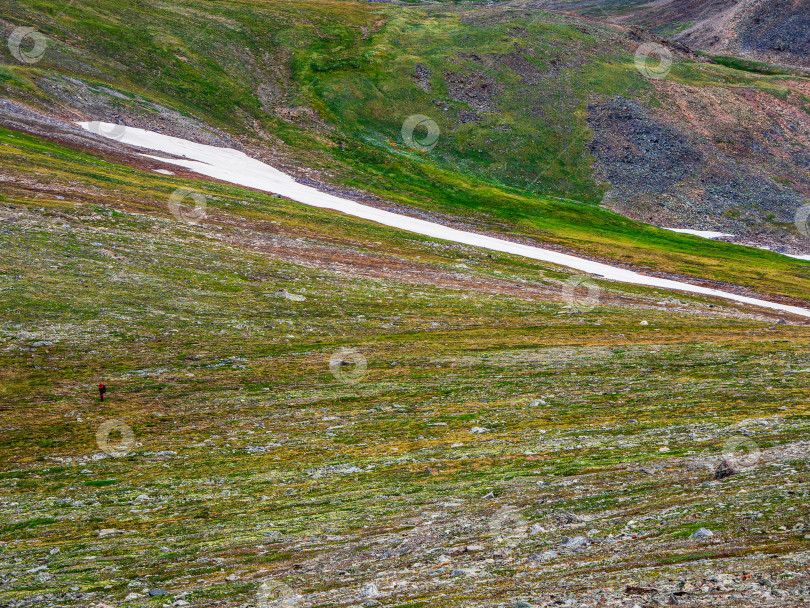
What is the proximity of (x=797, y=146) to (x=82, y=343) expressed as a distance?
117m

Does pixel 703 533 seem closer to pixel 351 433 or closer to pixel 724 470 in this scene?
pixel 724 470

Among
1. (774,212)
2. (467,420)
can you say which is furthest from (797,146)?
(467,420)

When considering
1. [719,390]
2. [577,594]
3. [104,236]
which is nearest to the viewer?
[577,594]

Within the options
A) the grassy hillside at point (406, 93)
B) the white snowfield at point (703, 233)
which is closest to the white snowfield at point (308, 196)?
the grassy hillside at point (406, 93)

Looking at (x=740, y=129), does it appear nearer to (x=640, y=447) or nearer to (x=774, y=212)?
(x=774, y=212)

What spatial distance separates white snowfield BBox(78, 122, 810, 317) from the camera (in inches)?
2383

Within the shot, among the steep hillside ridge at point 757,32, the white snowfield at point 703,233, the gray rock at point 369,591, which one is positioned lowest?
the gray rock at point 369,591

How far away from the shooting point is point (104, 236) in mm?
40219

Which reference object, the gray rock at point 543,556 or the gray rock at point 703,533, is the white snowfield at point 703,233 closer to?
the gray rock at point 703,533

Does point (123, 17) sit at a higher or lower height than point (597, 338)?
higher

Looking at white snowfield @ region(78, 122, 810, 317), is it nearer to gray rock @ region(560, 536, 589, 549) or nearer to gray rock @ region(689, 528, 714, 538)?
gray rock @ region(689, 528, 714, 538)

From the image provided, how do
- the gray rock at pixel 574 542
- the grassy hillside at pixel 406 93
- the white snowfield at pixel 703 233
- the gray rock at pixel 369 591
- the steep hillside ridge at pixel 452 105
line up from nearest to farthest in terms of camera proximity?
the gray rock at pixel 369 591 → the gray rock at pixel 574 542 → the grassy hillside at pixel 406 93 → the steep hillside ridge at pixel 452 105 → the white snowfield at pixel 703 233

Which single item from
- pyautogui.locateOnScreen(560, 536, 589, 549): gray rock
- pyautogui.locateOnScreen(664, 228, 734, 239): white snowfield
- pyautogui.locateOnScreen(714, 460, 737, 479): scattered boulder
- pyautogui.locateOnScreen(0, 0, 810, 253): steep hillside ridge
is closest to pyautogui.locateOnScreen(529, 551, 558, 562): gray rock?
pyautogui.locateOnScreen(560, 536, 589, 549): gray rock

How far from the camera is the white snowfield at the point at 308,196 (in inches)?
2383
